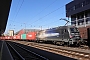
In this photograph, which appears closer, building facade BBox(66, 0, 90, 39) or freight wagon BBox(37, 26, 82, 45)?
freight wagon BBox(37, 26, 82, 45)

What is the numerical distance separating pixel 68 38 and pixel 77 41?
1495mm

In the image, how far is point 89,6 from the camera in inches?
1687

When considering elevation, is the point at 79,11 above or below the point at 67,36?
above

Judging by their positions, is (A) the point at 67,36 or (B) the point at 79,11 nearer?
(A) the point at 67,36

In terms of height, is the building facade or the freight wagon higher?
the building facade

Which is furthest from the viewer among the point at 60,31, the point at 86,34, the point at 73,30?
the point at 60,31

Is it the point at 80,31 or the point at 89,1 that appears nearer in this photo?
the point at 80,31

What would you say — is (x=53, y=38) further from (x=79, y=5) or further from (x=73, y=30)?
(x=79, y=5)

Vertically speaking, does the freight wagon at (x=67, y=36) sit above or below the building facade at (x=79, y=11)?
below

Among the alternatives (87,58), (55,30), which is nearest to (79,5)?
(55,30)

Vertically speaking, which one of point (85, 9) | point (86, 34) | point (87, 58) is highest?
point (85, 9)

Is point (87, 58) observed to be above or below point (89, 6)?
below

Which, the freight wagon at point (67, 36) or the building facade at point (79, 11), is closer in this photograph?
the freight wagon at point (67, 36)

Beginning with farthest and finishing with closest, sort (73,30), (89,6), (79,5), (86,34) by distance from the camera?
(79,5) → (89,6) → (73,30) → (86,34)
